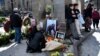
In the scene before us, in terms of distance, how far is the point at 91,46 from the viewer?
1538 cm

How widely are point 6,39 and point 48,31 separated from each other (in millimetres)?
2158

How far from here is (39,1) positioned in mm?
21688

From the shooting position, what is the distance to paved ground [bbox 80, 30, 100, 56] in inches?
540

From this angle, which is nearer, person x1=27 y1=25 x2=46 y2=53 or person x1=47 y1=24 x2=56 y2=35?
person x1=27 y1=25 x2=46 y2=53

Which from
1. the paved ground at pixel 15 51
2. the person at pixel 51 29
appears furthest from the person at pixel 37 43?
the person at pixel 51 29

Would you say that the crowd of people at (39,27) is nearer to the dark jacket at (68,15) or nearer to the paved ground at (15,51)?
the dark jacket at (68,15)

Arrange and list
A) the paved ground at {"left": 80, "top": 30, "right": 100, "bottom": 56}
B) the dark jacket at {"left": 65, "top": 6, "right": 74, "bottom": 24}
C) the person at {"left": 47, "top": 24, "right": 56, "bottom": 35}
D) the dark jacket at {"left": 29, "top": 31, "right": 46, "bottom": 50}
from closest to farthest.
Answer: the dark jacket at {"left": 29, "top": 31, "right": 46, "bottom": 50}, the paved ground at {"left": 80, "top": 30, "right": 100, "bottom": 56}, the person at {"left": 47, "top": 24, "right": 56, "bottom": 35}, the dark jacket at {"left": 65, "top": 6, "right": 74, "bottom": 24}

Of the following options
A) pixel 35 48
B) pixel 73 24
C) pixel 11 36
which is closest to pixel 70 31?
pixel 73 24

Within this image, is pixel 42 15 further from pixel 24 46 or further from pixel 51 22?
pixel 24 46

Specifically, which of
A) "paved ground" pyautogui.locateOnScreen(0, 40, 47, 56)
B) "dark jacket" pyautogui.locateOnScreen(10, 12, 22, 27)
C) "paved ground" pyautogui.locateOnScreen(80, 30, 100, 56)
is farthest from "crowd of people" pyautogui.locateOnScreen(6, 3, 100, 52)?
"paved ground" pyautogui.locateOnScreen(80, 30, 100, 56)

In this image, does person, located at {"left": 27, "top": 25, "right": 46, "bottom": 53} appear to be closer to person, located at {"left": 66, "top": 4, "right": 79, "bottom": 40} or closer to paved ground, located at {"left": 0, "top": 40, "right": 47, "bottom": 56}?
paved ground, located at {"left": 0, "top": 40, "right": 47, "bottom": 56}

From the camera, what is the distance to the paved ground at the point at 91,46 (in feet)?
45.0

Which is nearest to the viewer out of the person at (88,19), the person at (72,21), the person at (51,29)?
the person at (51,29)

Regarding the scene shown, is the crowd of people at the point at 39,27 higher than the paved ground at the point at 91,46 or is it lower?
higher
